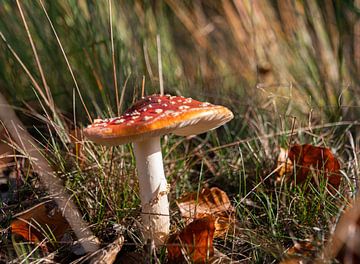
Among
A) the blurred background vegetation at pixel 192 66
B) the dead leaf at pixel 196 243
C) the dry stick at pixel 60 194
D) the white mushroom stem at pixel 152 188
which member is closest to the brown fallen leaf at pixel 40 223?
the dry stick at pixel 60 194

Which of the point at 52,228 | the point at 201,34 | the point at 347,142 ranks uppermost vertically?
the point at 201,34

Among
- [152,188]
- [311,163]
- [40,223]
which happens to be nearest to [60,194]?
[40,223]

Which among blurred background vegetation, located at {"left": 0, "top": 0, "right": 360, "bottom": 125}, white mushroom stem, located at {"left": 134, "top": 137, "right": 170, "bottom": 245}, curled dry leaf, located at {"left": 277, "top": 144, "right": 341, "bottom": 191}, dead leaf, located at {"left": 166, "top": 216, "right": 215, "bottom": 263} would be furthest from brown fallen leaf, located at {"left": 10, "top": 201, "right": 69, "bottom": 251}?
curled dry leaf, located at {"left": 277, "top": 144, "right": 341, "bottom": 191}

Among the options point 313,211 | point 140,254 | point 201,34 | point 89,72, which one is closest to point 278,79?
point 201,34

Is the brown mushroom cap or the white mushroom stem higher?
the brown mushroom cap

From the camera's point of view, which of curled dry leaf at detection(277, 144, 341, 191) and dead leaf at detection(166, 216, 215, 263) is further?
curled dry leaf at detection(277, 144, 341, 191)

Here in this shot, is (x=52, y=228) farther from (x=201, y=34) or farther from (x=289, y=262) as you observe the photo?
(x=201, y=34)

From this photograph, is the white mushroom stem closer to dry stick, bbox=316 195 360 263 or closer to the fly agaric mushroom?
the fly agaric mushroom

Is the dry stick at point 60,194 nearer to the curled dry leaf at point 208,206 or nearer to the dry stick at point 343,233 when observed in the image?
the curled dry leaf at point 208,206
